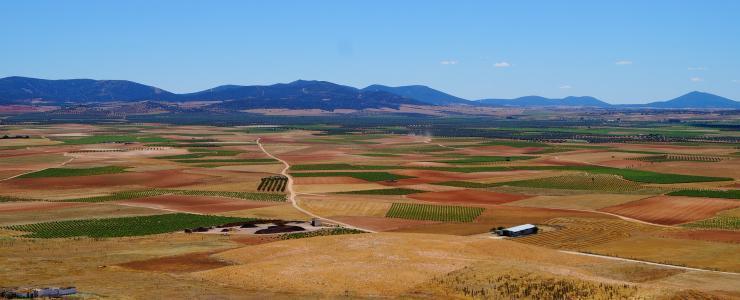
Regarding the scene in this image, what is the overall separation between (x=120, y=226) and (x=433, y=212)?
130 ft

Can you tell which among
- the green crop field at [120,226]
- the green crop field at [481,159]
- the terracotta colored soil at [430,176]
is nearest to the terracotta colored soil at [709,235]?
the green crop field at [120,226]

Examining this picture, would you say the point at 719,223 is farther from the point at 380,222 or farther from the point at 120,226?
the point at 120,226

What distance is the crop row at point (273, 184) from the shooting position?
120562 mm

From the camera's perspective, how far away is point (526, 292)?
5144 cm

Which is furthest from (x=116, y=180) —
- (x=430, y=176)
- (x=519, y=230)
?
(x=519, y=230)

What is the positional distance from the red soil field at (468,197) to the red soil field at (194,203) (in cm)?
2500

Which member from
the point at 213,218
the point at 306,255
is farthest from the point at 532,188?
the point at 306,255

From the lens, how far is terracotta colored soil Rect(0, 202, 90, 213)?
9644cm

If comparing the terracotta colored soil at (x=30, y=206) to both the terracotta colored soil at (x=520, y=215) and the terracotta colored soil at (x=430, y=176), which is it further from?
the terracotta colored soil at (x=520, y=215)

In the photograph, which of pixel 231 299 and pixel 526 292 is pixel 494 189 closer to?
pixel 526 292

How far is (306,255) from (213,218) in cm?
3057

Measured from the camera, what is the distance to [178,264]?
201 feet

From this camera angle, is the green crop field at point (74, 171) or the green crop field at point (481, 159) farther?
the green crop field at point (481, 159)

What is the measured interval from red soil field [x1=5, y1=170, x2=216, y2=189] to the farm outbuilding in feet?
218
